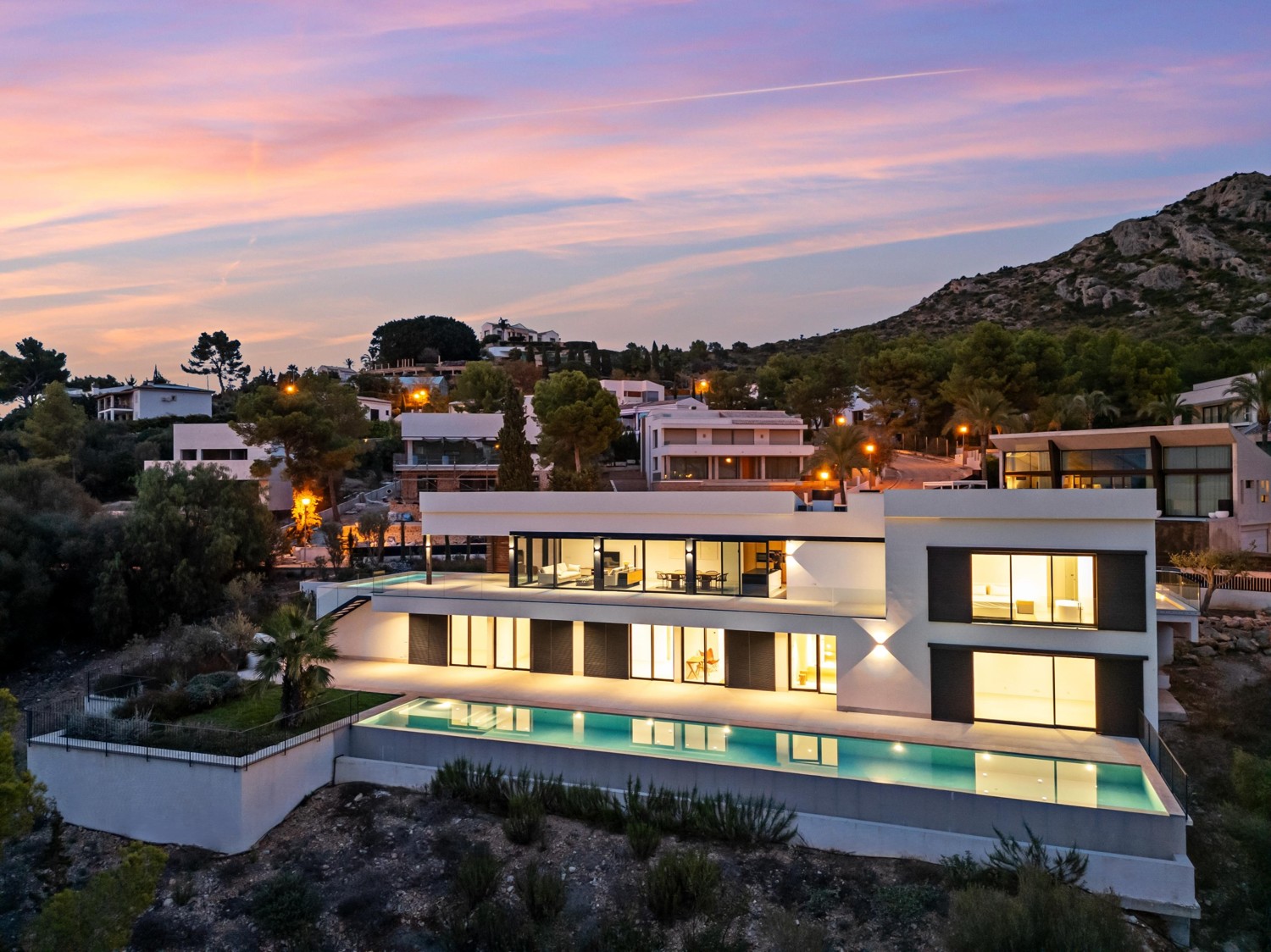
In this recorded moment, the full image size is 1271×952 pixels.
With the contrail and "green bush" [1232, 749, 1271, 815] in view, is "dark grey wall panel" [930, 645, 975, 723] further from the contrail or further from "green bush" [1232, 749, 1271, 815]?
the contrail

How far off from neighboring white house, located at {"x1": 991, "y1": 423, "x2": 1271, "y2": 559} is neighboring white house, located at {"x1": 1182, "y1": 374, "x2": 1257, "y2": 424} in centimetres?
392

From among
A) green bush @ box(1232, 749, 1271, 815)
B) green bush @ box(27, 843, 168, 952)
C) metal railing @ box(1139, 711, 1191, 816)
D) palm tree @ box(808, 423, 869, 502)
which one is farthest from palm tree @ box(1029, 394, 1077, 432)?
green bush @ box(27, 843, 168, 952)

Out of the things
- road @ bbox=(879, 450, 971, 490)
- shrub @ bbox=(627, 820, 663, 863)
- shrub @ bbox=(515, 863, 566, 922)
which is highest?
road @ bbox=(879, 450, 971, 490)

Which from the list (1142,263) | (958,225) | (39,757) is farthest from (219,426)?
(1142,263)

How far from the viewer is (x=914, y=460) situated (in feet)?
165

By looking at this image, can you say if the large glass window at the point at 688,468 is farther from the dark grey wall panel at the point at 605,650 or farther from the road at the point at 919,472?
the dark grey wall panel at the point at 605,650

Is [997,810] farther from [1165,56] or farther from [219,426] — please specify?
[219,426]

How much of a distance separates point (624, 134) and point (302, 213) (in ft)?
42.6

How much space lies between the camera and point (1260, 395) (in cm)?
3409

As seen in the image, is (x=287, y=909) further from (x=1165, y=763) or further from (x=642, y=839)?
(x=1165, y=763)

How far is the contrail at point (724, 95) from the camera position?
28.0 m

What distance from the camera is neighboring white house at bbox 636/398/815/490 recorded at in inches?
1897

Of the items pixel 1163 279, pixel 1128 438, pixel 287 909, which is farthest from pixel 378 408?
pixel 1163 279

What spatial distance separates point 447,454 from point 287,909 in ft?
134
